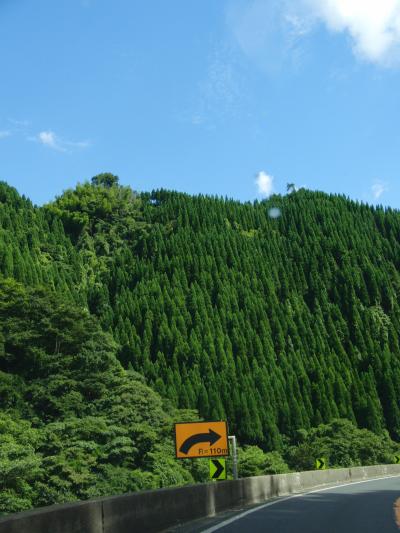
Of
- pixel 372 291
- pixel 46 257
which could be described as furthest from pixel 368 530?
pixel 372 291

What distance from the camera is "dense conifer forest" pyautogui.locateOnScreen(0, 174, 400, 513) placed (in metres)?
42.0

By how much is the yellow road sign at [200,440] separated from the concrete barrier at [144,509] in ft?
9.78

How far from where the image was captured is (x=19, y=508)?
28.2 metres

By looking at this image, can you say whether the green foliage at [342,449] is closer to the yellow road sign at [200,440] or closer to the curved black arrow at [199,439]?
the curved black arrow at [199,439]

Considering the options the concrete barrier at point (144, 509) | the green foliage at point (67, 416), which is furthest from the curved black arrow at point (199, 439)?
the green foliage at point (67, 416)

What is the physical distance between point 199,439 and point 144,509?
54.1 feet

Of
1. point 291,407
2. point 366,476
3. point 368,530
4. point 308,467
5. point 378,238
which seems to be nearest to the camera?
point 368,530

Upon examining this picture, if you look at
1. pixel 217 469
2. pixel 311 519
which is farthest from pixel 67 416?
pixel 311 519

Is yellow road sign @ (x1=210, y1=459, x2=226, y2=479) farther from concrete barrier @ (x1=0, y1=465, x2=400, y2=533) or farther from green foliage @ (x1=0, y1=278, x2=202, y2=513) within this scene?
green foliage @ (x1=0, y1=278, x2=202, y2=513)

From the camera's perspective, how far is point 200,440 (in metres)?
26.7

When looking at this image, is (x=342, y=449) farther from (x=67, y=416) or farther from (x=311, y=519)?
(x=311, y=519)

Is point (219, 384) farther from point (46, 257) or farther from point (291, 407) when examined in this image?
point (46, 257)

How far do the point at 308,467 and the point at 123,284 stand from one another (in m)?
70.3

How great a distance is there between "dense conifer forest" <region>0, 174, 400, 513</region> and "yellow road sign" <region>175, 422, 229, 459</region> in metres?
8.01
